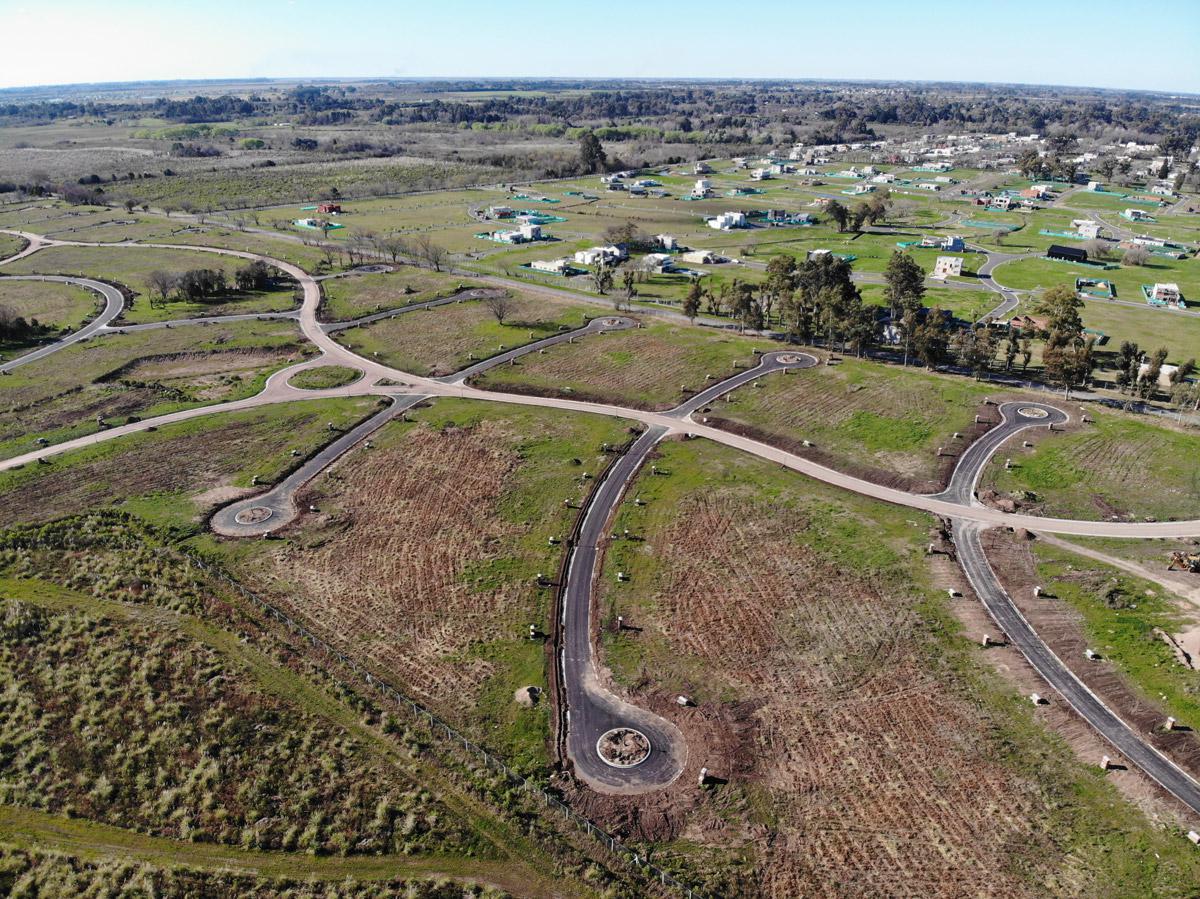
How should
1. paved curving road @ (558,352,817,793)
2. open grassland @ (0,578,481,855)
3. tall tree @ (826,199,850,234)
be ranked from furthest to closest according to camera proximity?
tall tree @ (826,199,850,234) < paved curving road @ (558,352,817,793) < open grassland @ (0,578,481,855)

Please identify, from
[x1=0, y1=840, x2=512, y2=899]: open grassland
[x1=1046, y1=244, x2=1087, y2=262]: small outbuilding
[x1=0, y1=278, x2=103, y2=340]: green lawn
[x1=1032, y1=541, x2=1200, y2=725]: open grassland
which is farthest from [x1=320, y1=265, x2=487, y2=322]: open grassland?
[x1=1046, y1=244, x2=1087, y2=262]: small outbuilding

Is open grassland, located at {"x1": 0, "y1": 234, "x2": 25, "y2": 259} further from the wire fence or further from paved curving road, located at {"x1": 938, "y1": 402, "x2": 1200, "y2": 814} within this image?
paved curving road, located at {"x1": 938, "y1": 402, "x2": 1200, "y2": 814}

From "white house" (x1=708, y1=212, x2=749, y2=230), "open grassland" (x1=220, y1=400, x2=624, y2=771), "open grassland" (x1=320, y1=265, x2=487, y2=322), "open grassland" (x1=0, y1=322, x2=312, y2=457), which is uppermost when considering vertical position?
"white house" (x1=708, y1=212, x2=749, y2=230)

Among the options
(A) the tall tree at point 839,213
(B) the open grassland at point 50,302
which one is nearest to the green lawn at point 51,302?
(B) the open grassland at point 50,302

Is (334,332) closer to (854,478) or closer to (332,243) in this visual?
(332,243)

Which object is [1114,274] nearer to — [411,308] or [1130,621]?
[1130,621]

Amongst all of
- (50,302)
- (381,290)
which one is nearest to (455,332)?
(381,290)

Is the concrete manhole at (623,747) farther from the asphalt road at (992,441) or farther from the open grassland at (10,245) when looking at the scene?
the open grassland at (10,245)
